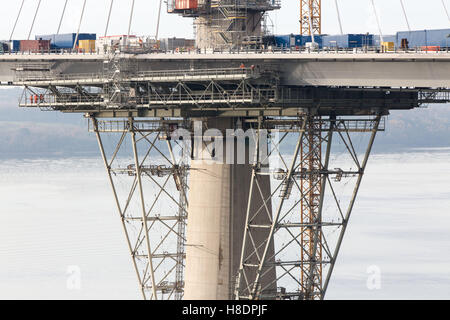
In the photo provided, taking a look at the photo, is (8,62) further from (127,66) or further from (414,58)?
(414,58)

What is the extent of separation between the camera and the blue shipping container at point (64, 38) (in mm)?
113875

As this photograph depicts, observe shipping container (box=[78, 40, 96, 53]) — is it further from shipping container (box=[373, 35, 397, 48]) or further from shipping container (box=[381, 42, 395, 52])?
shipping container (box=[381, 42, 395, 52])

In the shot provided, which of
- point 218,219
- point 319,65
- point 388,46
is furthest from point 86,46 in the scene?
point 388,46

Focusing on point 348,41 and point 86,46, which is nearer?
point 348,41

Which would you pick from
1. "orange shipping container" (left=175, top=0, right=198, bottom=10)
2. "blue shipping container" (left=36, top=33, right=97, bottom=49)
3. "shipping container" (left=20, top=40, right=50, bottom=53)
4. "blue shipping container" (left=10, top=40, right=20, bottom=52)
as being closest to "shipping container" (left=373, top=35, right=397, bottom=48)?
"orange shipping container" (left=175, top=0, right=198, bottom=10)

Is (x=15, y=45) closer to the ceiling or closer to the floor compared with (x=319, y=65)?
closer to the ceiling

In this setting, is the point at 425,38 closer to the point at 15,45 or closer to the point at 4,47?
the point at 15,45

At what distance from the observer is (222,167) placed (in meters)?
107

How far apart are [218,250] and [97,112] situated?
17.9 meters

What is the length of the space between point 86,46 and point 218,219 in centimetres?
2084

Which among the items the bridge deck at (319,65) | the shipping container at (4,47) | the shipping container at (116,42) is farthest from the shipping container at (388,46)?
the shipping container at (4,47)

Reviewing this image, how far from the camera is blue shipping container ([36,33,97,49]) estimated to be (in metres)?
114

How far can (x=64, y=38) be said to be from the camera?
115 m
